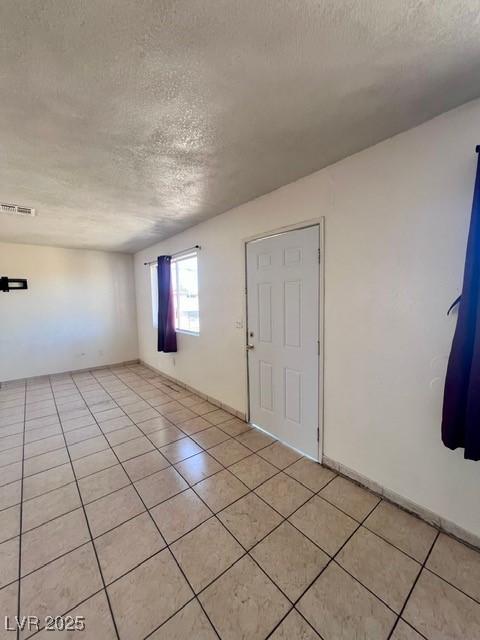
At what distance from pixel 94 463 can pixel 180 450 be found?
744mm

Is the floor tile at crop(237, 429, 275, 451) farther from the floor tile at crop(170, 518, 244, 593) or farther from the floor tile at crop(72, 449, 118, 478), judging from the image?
the floor tile at crop(72, 449, 118, 478)

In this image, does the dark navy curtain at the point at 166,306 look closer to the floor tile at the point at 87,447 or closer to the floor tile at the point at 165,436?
the floor tile at the point at 165,436

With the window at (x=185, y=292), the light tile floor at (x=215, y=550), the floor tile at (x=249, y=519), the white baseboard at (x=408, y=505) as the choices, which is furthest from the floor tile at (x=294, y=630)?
the window at (x=185, y=292)

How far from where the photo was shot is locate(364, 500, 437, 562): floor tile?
4.90ft

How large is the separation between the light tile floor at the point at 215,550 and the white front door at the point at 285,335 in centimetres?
28

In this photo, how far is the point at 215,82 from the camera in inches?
47.4

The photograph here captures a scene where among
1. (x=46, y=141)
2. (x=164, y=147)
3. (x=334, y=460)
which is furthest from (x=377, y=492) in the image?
(x=46, y=141)

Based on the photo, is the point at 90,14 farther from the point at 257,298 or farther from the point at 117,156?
the point at 257,298

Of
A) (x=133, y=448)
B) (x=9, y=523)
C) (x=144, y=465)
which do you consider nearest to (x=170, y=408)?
(x=133, y=448)

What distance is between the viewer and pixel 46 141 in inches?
63.6

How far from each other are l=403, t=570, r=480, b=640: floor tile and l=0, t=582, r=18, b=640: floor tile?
1760 millimetres

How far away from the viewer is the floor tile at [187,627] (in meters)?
1.11

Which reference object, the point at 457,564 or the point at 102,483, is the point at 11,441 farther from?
the point at 457,564

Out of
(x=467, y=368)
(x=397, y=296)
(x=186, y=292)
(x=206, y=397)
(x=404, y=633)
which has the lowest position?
(x=404, y=633)
